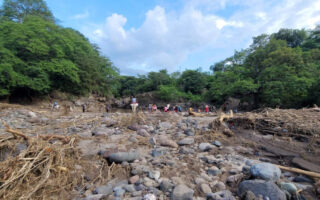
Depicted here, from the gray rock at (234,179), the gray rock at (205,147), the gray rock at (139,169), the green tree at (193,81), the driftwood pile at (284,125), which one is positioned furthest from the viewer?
the green tree at (193,81)

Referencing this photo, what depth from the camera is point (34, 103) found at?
50.7 ft

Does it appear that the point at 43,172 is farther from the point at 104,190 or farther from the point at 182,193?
the point at 182,193

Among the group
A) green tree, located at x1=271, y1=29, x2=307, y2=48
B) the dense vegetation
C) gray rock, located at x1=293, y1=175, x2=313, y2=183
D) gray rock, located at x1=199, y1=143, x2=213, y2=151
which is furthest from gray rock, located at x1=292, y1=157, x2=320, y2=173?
green tree, located at x1=271, y1=29, x2=307, y2=48

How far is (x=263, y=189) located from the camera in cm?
156

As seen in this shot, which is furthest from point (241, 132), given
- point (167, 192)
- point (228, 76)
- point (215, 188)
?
point (228, 76)

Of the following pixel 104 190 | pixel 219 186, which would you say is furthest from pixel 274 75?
pixel 104 190

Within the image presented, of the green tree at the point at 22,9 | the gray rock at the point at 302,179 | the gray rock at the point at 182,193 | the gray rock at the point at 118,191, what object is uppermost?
the green tree at the point at 22,9

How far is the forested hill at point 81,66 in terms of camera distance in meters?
12.2

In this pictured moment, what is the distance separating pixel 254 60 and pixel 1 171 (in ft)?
79.7

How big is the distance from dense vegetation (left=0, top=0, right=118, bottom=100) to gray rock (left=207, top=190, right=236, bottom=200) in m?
16.1

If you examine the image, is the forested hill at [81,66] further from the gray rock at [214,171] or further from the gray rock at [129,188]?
the gray rock at [214,171]

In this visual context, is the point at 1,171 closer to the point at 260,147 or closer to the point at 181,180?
the point at 181,180

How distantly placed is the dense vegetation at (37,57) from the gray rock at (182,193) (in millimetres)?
15804

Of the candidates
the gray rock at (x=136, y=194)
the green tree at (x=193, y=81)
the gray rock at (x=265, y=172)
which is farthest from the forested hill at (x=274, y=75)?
the gray rock at (x=136, y=194)
